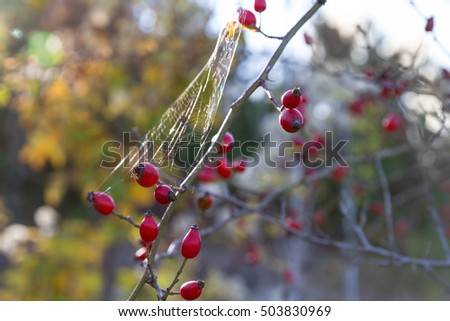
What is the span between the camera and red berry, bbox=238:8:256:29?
1377 millimetres

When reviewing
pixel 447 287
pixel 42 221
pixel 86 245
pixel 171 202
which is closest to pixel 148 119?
pixel 86 245

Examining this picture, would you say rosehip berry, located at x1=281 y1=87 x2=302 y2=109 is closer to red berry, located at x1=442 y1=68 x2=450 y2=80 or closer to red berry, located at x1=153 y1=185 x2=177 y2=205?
red berry, located at x1=153 y1=185 x2=177 y2=205


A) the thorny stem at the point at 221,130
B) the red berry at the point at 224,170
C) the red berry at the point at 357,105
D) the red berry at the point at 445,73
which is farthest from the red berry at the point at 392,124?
the thorny stem at the point at 221,130

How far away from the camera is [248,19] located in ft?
4.53

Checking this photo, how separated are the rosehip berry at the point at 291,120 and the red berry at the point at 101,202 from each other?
0.42 metres

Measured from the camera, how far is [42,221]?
16.2 ft

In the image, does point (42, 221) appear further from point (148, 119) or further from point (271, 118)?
point (271, 118)

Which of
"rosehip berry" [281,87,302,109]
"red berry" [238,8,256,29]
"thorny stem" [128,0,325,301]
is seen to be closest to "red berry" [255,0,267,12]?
"red berry" [238,8,256,29]

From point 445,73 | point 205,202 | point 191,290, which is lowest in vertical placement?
point 191,290

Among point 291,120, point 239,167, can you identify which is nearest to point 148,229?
point 291,120
